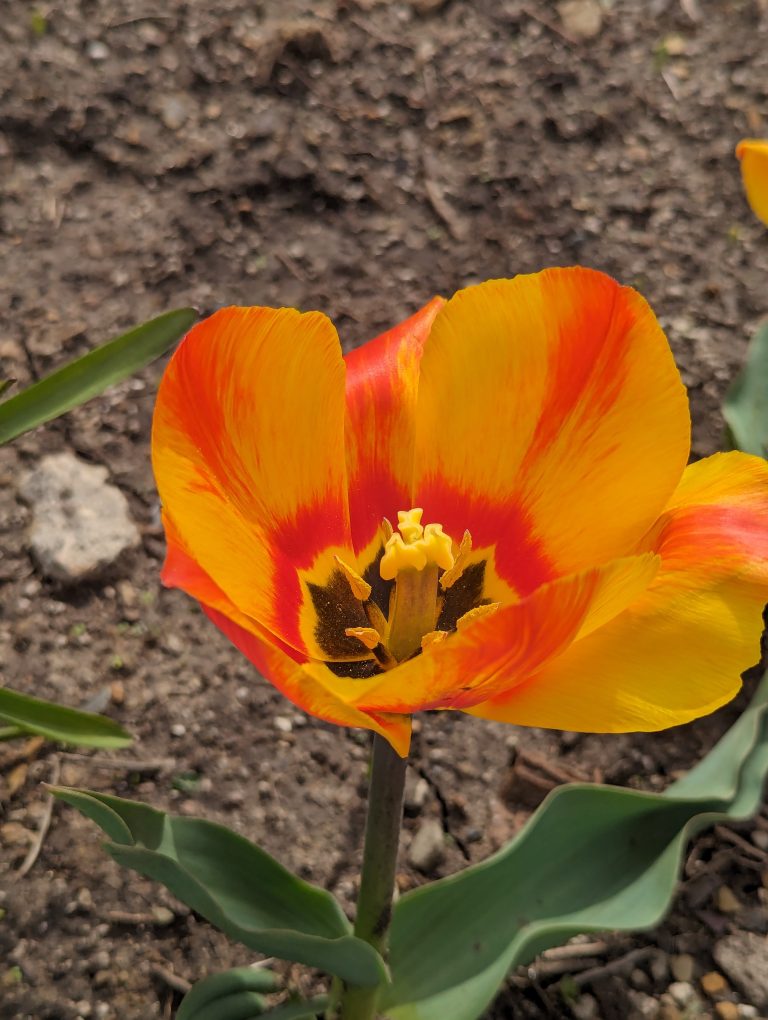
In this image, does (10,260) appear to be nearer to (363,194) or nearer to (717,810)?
(363,194)

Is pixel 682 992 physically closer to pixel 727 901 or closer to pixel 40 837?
pixel 727 901

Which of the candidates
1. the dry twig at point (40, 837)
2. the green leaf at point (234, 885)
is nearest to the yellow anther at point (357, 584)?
the green leaf at point (234, 885)

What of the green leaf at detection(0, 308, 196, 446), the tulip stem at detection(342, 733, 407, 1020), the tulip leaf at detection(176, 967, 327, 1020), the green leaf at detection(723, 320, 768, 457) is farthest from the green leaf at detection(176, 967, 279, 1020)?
the green leaf at detection(723, 320, 768, 457)

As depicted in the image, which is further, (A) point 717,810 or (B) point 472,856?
(B) point 472,856

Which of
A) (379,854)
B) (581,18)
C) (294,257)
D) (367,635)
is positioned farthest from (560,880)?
(581,18)

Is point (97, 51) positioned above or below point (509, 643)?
below

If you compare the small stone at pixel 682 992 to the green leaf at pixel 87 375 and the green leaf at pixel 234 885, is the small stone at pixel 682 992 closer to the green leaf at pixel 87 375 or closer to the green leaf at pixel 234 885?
the green leaf at pixel 234 885

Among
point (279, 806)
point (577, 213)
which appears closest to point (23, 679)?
point (279, 806)

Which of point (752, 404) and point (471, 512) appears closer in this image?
point (471, 512)

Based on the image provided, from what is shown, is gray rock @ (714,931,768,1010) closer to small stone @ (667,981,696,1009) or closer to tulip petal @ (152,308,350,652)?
small stone @ (667,981,696,1009)
